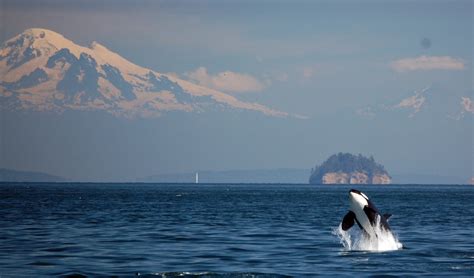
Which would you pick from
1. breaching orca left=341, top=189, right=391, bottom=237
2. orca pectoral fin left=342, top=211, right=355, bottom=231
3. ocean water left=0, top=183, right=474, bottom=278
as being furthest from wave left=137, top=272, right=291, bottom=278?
breaching orca left=341, top=189, right=391, bottom=237

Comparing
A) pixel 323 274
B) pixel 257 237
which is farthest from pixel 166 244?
pixel 323 274

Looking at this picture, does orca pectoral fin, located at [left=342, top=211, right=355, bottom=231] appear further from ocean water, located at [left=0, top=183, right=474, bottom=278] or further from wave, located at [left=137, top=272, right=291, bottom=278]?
wave, located at [left=137, top=272, right=291, bottom=278]

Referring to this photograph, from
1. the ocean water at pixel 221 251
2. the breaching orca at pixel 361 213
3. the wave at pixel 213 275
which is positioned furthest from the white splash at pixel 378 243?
the wave at pixel 213 275

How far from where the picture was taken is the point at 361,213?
41875mm

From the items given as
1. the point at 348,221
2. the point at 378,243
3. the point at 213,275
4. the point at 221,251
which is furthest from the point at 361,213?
the point at 213,275

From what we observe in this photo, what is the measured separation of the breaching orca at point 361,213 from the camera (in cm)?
4141

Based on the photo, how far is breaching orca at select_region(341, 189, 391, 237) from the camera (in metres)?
41.4

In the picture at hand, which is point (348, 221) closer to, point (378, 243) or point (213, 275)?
point (378, 243)

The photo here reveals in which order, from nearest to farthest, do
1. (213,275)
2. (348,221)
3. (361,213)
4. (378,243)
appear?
(213,275), (348,221), (361,213), (378,243)

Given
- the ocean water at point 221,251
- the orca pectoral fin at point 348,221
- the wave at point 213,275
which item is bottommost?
the wave at point 213,275

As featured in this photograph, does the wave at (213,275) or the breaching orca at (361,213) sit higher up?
the breaching orca at (361,213)

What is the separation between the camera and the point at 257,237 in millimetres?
51094

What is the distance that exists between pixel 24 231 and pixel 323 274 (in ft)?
90.7

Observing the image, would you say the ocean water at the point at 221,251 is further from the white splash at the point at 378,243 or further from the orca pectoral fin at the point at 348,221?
the orca pectoral fin at the point at 348,221
